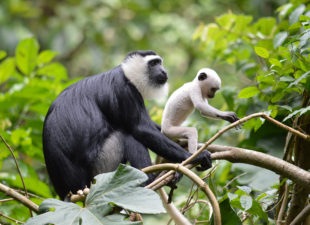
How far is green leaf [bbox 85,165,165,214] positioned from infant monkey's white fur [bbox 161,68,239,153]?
2.58 ft

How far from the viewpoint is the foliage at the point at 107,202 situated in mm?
1652

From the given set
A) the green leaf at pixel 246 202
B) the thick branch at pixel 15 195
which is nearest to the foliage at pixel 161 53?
the green leaf at pixel 246 202

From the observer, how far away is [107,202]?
1.70 m

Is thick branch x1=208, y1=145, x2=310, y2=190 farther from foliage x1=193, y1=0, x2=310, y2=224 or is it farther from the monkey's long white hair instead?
the monkey's long white hair

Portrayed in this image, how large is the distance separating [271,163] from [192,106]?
95 centimetres

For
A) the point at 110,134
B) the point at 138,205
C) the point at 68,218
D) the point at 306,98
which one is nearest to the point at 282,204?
the point at 306,98

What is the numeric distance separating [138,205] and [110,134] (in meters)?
1.29

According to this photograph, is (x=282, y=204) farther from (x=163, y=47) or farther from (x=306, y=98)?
(x=163, y=47)

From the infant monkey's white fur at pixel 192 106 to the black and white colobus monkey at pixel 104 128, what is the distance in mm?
93

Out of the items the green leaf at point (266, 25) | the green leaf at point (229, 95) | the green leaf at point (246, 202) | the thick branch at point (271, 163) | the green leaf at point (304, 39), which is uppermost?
the green leaf at point (266, 25)

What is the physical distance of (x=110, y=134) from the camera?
9.46 ft

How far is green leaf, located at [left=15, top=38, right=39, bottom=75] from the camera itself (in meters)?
4.08

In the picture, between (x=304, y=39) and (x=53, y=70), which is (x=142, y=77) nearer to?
(x=304, y=39)

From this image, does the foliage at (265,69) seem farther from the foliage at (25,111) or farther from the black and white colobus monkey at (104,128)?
the foliage at (25,111)
